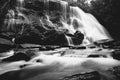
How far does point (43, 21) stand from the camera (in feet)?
73.6

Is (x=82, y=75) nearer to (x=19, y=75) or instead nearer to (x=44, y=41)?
(x=19, y=75)

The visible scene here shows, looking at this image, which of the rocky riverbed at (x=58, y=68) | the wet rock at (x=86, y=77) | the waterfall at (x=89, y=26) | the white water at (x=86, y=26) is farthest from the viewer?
the waterfall at (x=89, y=26)

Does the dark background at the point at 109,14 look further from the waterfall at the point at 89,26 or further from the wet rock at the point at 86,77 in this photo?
the wet rock at the point at 86,77

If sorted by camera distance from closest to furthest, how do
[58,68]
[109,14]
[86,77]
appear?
[86,77] < [58,68] < [109,14]

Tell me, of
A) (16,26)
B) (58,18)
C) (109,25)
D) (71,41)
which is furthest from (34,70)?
(109,25)

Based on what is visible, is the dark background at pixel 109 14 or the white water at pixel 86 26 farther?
the dark background at pixel 109 14

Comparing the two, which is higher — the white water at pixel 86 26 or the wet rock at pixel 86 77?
the white water at pixel 86 26

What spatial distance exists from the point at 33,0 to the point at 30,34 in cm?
1037

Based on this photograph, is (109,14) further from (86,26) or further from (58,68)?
(58,68)

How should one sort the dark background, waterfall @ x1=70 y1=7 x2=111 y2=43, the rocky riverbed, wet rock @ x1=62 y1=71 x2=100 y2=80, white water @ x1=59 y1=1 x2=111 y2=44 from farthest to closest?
the dark background < waterfall @ x1=70 y1=7 x2=111 y2=43 < white water @ x1=59 y1=1 x2=111 y2=44 < the rocky riverbed < wet rock @ x1=62 y1=71 x2=100 y2=80

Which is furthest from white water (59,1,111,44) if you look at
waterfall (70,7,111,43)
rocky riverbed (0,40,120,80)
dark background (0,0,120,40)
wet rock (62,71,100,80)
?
wet rock (62,71,100,80)

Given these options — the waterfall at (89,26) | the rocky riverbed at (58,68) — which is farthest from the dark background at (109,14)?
the rocky riverbed at (58,68)

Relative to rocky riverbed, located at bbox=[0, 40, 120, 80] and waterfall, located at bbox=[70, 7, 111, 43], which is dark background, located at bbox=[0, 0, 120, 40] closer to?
waterfall, located at bbox=[70, 7, 111, 43]

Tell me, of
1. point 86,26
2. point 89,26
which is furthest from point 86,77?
point 89,26
